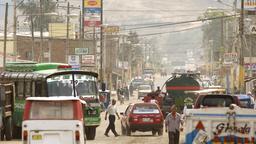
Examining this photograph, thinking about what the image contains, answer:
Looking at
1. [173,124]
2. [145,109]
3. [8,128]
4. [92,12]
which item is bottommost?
[8,128]

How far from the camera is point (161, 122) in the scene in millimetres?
39344

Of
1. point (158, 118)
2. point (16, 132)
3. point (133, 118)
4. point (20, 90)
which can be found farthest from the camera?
point (133, 118)

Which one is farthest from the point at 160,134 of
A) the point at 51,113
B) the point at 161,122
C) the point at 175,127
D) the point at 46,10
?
the point at 46,10

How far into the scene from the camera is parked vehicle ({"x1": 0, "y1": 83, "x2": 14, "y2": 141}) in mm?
34781

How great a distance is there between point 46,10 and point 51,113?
9493cm

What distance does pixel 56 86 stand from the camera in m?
35.1

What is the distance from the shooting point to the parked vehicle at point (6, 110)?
3478 centimetres

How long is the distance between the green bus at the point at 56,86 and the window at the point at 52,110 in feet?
34.7

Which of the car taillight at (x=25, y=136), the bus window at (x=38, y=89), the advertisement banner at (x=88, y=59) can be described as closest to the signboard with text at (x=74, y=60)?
the advertisement banner at (x=88, y=59)

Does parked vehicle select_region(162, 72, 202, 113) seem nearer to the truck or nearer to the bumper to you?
the bumper

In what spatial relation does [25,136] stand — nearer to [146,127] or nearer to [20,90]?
[20,90]

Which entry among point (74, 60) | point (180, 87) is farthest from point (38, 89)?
point (74, 60)

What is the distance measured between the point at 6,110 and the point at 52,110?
11777 mm

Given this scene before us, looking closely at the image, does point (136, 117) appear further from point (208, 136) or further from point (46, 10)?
point (46, 10)
